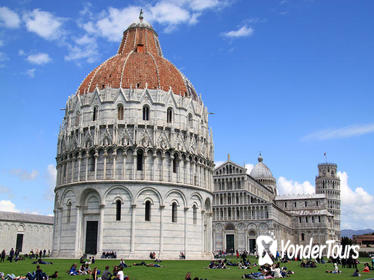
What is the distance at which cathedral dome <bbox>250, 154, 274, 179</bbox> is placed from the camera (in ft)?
445

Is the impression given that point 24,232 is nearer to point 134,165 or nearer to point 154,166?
point 134,165

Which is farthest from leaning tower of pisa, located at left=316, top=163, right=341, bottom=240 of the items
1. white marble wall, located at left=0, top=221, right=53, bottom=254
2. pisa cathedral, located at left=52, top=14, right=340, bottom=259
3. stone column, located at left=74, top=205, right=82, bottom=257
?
stone column, located at left=74, top=205, right=82, bottom=257

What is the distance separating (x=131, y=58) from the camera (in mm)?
57688

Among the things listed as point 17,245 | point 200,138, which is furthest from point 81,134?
point 17,245

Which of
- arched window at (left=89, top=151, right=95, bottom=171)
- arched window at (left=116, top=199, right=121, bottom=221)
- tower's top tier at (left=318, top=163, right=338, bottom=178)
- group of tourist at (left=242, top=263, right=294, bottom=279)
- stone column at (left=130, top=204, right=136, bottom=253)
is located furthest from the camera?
tower's top tier at (left=318, top=163, right=338, bottom=178)

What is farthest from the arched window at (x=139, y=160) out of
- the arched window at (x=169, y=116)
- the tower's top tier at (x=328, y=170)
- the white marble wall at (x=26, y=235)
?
the tower's top tier at (x=328, y=170)

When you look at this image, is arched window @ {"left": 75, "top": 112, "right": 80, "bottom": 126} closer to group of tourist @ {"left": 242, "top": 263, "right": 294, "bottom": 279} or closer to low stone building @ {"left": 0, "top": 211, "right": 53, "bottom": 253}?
group of tourist @ {"left": 242, "top": 263, "right": 294, "bottom": 279}

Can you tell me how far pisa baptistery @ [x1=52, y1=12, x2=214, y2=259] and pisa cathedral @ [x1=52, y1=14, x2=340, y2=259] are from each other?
0.37 ft

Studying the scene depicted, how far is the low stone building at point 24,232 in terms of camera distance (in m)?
83.0

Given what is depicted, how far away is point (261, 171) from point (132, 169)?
91818 mm

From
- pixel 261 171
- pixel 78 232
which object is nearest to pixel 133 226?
pixel 78 232

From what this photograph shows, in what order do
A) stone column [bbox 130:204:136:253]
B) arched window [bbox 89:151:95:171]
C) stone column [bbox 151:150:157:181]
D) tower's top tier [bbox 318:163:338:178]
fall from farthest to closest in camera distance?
1. tower's top tier [bbox 318:163:338:178]
2. arched window [bbox 89:151:95:171]
3. stone column [bbox 151:150:157:181]
4. stone column [bbox 130:204:136:253]

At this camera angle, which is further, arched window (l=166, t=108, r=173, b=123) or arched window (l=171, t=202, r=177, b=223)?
arched window (l=166, t=108, r=173, b=123)

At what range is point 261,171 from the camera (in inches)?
5384
